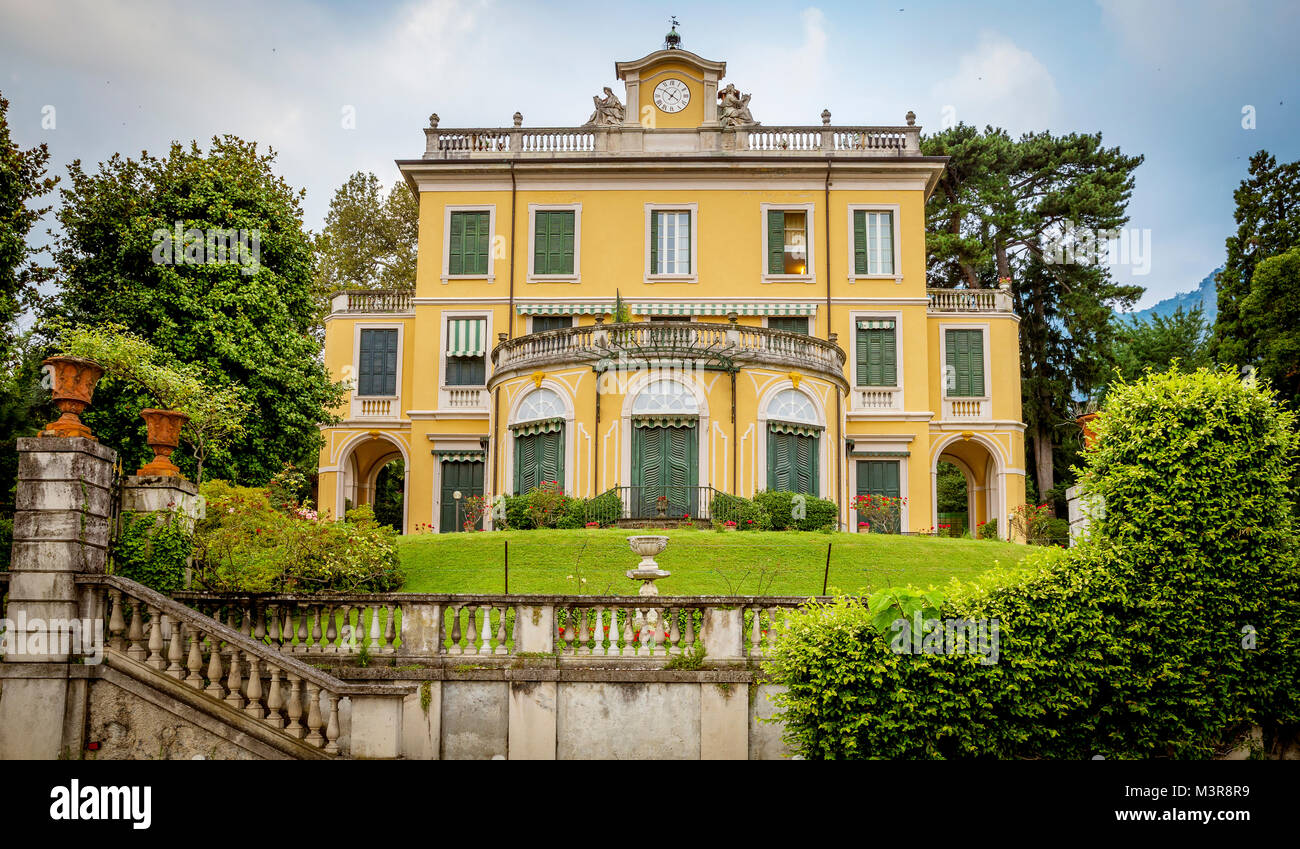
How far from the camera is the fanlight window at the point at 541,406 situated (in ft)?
91.7

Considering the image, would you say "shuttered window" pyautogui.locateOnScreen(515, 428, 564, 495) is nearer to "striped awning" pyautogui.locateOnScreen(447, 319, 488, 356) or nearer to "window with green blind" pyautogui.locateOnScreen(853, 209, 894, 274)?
"striped awning" pyautogui.locateOnScreen(447, 319, 488, 356)

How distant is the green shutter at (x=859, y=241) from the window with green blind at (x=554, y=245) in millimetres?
9000

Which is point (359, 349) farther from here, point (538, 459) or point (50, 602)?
point (50, 602)

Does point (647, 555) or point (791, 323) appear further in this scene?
point (791, 323)

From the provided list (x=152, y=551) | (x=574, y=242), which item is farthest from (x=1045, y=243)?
(x=152, y=551)

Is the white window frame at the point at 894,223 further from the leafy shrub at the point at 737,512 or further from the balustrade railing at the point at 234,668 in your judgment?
the balustrade railing at the point at 234,668

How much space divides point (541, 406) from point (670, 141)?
459 inches

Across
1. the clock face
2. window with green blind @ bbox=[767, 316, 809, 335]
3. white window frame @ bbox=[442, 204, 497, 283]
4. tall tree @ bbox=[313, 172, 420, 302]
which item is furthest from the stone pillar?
tall tree @ bbox=[313, 172, 420, 302]

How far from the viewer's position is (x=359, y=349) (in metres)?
35.5
